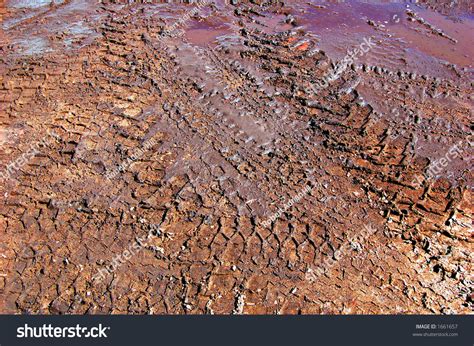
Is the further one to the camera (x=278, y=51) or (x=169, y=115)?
(x=278, y=51)

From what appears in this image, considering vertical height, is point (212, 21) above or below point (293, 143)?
above

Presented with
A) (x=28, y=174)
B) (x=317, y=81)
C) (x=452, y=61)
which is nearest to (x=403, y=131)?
(x=317, y=81)

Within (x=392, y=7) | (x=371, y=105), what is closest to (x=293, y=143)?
(x=371, y=105)

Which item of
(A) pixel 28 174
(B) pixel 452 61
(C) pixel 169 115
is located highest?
(B) pixel 452 61

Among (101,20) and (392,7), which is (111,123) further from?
(392,7)

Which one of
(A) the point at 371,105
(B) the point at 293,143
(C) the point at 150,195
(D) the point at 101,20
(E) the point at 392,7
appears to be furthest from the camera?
(E) the point at 392,7

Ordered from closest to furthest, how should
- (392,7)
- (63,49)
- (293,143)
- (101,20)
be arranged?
(293,143) → (63,49) → (101,20) → (392,7)

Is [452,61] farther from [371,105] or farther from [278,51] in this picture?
[278,51]
